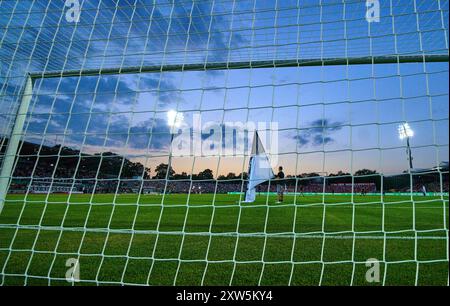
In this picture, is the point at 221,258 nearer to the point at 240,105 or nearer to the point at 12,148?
the point at 240,105

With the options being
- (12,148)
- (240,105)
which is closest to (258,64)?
(240,105)

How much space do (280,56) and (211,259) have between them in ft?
8.81

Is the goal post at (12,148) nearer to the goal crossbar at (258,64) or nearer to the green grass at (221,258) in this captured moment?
the green grass at (221,258)

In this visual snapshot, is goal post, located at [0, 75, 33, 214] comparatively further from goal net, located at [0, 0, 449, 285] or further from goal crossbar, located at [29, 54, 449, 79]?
goal crossbar, located at [29, 54, 449, 79]

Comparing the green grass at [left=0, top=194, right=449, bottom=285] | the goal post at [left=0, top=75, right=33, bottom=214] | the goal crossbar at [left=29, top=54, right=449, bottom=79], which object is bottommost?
the green grass at [left=0, top=194, right=449, bottom=285]

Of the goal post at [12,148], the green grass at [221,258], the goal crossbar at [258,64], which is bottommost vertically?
the green grass at [221,258]

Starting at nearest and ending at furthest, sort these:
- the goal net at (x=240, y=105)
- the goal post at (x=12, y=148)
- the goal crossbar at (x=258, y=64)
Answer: the goal net at (x=240, y=105) < the goal crossbar at (x=258, y=64) < the goal post at (x=12, y=148)

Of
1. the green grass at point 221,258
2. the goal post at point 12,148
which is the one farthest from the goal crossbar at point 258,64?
the green grass at point 221,258

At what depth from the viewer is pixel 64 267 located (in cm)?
317

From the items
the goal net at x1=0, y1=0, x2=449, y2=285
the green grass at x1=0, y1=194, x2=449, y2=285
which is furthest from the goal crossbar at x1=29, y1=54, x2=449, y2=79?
the green grass at x1=0, y1=194, x2=449, y2=285

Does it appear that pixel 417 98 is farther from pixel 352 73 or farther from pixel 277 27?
pixel 277 27

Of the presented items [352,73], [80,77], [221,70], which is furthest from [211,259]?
[80,77]

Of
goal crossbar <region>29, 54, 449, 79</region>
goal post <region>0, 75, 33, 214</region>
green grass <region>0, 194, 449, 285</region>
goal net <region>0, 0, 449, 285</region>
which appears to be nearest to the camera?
green grass <region>0, 194, 449, 285</region>

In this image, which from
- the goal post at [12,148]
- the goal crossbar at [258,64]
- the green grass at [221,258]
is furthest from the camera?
the goal post at [12,148]
